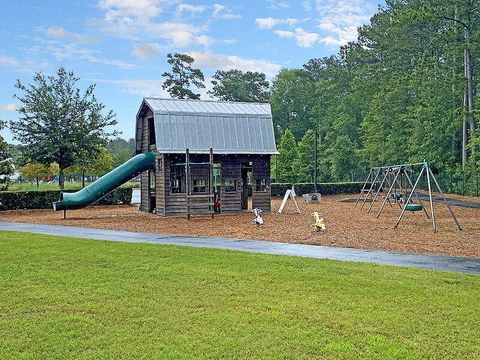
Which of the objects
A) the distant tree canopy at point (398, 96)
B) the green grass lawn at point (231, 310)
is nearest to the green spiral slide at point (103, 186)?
the green grass lawn at point (231, 310)

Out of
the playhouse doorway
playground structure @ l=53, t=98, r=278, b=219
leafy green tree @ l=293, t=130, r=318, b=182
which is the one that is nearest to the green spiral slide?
playground structure @ l=53, t=98, r=278, b=219

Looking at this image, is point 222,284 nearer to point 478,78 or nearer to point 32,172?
point 478,78

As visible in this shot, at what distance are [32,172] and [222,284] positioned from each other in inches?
2013

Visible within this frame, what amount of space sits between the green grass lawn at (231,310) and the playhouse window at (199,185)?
13.6 meters

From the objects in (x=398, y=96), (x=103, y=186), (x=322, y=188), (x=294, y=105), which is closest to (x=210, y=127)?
(x=103, y=186)

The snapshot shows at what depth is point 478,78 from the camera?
40.8 metres

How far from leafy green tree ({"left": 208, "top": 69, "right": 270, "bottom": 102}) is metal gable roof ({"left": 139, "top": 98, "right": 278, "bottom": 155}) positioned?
48360mm

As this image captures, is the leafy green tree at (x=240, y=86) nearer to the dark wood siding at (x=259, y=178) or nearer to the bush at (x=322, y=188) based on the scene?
the bush at (x=322, y=188)

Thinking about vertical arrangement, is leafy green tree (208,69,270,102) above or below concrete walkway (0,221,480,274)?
above

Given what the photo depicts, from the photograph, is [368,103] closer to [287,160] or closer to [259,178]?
[287,160]

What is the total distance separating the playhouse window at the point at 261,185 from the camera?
25.1m

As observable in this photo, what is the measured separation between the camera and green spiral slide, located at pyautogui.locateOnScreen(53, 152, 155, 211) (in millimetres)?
23028

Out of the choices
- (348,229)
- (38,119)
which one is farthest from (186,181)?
(38,119)

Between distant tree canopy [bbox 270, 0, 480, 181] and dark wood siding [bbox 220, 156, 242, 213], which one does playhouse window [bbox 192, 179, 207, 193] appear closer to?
dark wood siding [bbox 220, 156, 242, 213]
